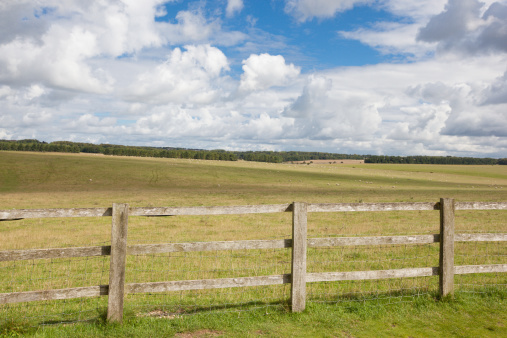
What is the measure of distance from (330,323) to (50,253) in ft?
15.6

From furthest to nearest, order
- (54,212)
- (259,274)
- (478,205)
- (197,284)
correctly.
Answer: (259,274), (478,205), (197,284), (54,212)

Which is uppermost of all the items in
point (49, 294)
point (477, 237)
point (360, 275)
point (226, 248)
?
point (477, 237)

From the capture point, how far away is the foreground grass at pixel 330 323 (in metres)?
5.72

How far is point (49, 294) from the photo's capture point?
572 centimetres

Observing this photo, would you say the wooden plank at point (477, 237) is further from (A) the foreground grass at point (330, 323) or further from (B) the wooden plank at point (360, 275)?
(A) the foreground grass at point (330, 323)

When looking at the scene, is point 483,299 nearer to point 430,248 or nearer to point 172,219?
point 430,248

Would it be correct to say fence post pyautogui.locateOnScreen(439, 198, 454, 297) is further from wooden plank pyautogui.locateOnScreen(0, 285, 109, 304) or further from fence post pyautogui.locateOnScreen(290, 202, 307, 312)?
wooden plank pyautogui.locateOnScreen(0, 285, 109, 304)

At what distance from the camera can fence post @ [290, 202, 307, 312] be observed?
6.42 m

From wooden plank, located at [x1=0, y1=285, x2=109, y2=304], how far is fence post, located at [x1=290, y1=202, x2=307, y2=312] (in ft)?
10.5

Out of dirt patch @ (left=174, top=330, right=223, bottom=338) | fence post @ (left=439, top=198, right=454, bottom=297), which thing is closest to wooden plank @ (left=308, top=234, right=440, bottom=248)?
fence post @ (left=439, top=198, right=454, bottom=297)

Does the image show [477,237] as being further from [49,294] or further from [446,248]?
[49,294]

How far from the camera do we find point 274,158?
17900 centimetres

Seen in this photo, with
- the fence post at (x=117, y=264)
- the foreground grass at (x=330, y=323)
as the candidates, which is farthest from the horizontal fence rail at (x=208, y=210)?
the foreground grass at (x=330, y=323)

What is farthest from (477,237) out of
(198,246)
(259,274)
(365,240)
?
(198,246)
